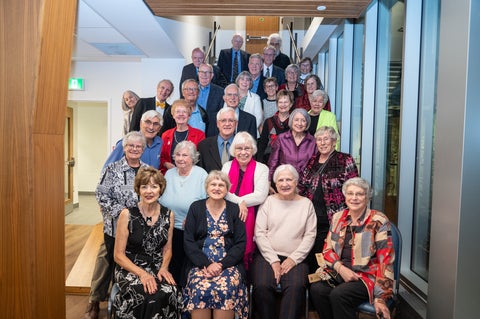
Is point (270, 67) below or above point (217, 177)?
above

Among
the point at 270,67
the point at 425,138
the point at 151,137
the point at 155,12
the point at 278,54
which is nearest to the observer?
the point at 425,138

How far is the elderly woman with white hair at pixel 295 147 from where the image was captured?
366 cm

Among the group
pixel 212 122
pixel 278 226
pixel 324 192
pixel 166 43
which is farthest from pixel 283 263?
pixel 166 43

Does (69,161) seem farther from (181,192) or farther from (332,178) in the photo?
(332,178)

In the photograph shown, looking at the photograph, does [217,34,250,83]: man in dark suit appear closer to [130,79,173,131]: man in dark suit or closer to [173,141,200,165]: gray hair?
[130,79,173,131]: man in dark suit

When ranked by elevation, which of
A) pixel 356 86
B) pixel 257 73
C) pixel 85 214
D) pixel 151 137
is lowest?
pixel 85 214

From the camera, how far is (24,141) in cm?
152

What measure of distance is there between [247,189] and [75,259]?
11.2 ft

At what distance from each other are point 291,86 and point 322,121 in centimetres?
110

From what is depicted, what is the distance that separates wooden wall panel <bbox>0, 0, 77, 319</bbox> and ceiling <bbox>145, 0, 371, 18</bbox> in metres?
3.10

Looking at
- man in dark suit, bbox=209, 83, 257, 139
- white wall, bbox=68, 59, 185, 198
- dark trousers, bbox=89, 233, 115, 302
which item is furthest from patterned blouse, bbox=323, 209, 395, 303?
white wall, bbox=68, 59, 185, 198

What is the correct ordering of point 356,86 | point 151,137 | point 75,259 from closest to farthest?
1. point 151,137
2. point 356,86
3. point 75,259

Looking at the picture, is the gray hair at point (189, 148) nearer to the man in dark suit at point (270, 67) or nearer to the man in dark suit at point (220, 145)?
the man in dark suit at point (220, 145)

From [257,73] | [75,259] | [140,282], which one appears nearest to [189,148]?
[140,282]
